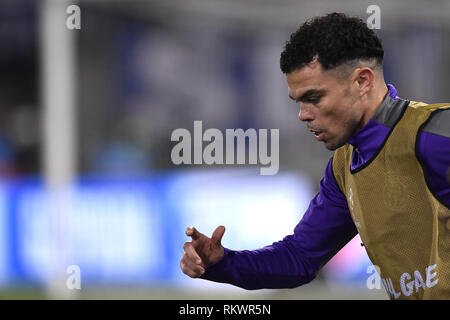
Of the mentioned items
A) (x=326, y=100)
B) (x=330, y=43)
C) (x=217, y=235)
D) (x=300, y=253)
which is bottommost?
(x=300, y=253)

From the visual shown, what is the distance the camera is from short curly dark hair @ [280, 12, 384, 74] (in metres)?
3.28

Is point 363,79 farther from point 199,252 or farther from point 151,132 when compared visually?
point 151,132

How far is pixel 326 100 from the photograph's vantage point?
3.33 m

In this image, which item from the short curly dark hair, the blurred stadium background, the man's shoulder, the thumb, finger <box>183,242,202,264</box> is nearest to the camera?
the man's shoulder

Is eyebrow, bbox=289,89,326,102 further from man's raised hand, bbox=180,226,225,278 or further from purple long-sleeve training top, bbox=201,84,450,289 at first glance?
man's raised hand, bbox=180,226,225,278

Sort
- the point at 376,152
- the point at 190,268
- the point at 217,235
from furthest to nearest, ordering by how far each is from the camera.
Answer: the point at 217,235 → the point at 190,268 → the point at 376,152

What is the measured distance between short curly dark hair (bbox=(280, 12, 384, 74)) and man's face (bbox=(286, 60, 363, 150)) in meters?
0.04

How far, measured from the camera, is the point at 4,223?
31.9 feet

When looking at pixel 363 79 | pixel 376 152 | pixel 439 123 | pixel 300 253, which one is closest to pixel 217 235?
pixel 300 253

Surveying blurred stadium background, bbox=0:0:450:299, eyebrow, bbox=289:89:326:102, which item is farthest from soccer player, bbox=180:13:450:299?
blurred stadium background, bbox=0:0:450:299

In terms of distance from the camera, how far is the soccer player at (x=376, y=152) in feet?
10.1

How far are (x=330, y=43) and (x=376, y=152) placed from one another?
18.6 inches

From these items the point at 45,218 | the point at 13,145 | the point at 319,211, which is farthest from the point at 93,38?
the point at 319,211

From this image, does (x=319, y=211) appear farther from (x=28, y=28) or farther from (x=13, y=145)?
(x=28, y=28)
